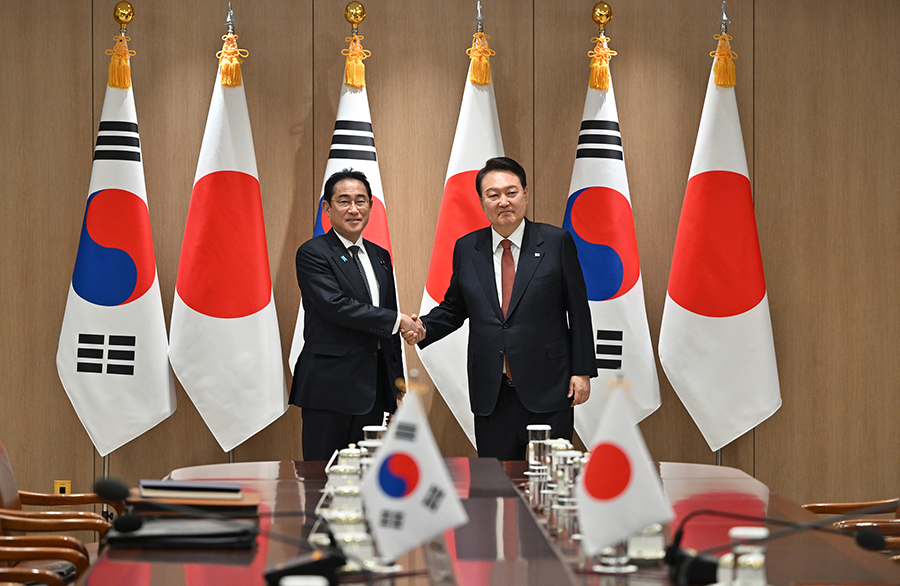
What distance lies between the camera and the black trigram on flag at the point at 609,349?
4.20m

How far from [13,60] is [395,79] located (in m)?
2.03

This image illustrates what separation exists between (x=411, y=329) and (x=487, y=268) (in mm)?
410

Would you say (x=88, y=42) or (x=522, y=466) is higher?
(x=88, y=42)

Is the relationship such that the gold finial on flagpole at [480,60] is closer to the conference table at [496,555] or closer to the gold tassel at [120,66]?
the gold tassel at [120,66]

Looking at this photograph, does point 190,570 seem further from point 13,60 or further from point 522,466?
point 13,60

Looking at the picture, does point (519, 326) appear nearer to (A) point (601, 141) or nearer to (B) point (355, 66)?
(A) point (601, 141)

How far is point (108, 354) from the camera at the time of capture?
4.24m

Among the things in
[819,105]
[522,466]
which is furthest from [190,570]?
[819,105]

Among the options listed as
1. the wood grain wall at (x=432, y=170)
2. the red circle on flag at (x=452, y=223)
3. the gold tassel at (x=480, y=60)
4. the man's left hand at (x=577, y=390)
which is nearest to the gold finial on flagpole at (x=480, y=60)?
the gold tassel at (x=480, y=60)

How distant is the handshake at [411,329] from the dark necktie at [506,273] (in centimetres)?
37

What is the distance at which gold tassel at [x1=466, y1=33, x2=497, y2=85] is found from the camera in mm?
4297

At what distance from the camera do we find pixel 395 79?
4539 mm

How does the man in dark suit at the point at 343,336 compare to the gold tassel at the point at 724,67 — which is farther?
the gold tassel at the point at 724,67

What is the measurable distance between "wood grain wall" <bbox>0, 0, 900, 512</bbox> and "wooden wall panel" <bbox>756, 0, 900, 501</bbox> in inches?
0.4
